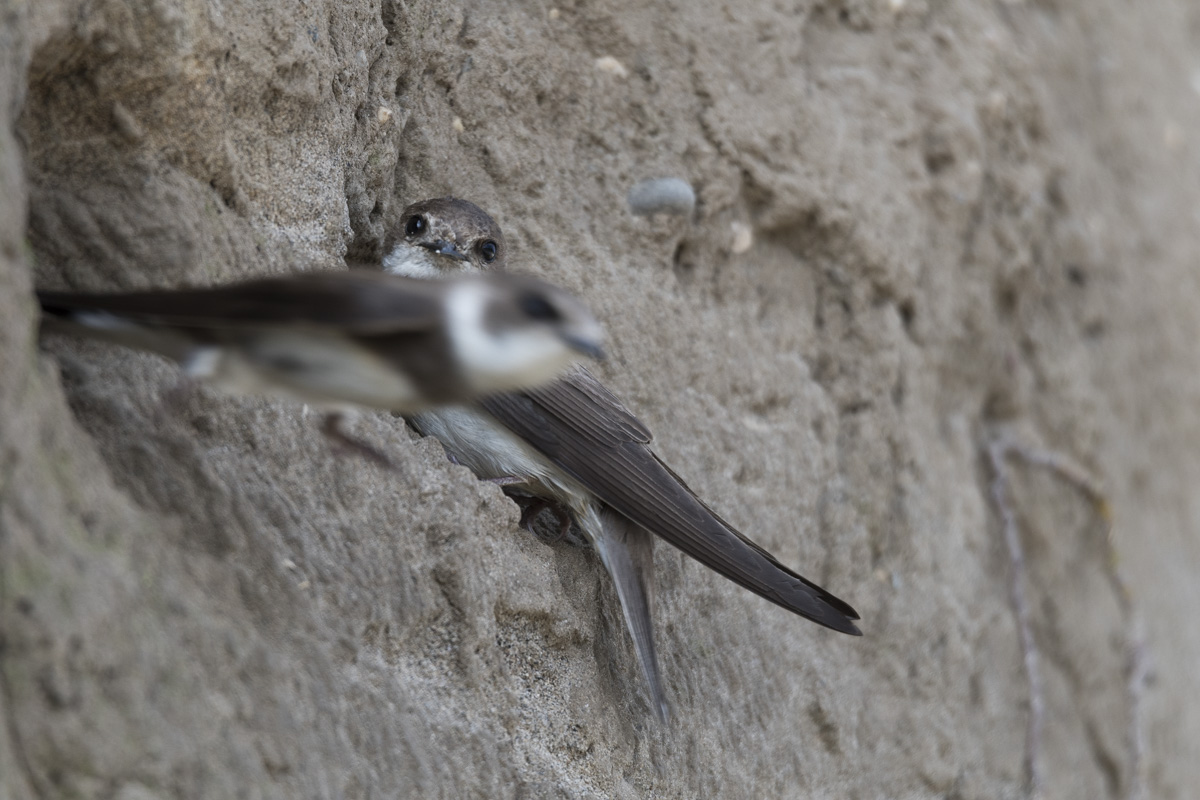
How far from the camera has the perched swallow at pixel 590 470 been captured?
2.45 metres

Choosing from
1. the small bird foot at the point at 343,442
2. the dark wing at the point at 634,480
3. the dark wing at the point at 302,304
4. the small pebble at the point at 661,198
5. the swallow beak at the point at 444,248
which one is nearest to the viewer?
the dark wing at the point at 302,304

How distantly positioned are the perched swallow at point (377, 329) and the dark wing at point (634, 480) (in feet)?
2.88

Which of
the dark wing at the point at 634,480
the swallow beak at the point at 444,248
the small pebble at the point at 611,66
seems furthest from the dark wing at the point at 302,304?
the small pebble at the point at 611,66

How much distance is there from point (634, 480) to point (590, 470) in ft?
0.30

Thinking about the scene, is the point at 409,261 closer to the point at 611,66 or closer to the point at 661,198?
the point at 661,198

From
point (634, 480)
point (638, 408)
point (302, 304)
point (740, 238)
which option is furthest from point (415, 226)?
point (302, 304)

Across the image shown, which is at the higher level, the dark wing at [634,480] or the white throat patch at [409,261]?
the white throat patch at [409,261]

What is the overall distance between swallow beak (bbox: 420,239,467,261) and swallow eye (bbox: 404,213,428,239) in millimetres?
28

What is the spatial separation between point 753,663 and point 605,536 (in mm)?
471

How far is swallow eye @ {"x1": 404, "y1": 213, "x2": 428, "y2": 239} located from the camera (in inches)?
110

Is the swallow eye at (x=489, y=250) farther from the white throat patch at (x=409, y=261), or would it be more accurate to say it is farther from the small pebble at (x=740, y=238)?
the small pebble at (x=740, y=238)

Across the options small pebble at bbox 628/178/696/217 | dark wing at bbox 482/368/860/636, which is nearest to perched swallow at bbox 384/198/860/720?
dark wing at bbox 482/368/860/636

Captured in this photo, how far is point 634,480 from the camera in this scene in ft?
8.48

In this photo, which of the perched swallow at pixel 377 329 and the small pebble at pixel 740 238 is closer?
the perched swallow at pixel 377 329
